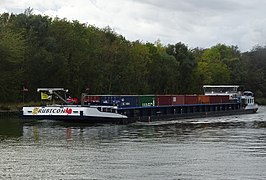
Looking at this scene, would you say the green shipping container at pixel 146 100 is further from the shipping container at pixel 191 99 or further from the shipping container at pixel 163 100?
the shipping container at pixel 191 99

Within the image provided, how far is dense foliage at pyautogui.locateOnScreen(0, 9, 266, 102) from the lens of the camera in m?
86.8

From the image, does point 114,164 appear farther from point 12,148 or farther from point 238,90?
point 238,90

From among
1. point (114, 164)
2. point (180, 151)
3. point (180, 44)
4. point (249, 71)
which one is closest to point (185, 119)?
point (180, 151)

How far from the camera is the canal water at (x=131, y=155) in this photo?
80.6 ft

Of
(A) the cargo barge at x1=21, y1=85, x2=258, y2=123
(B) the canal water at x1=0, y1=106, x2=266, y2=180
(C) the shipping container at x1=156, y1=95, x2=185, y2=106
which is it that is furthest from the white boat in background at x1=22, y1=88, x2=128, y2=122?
(C) the shipping container at x1=156, y1=95, x2=185, y2=106

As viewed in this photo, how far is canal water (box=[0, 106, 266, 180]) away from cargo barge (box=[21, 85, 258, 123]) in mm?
9187

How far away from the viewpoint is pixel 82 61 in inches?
3772

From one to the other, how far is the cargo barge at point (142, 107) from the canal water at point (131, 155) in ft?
30.1

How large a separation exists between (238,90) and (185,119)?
31.1m

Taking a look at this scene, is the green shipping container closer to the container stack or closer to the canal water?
the container stack

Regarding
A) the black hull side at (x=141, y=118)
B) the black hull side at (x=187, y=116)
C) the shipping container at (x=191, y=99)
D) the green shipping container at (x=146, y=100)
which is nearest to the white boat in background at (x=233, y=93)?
the black hull side at (x=187, y=116)

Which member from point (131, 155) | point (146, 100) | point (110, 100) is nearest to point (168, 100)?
point (146, 100)

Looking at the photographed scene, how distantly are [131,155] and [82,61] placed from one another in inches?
2605

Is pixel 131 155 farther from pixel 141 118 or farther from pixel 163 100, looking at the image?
pixel 163 100
